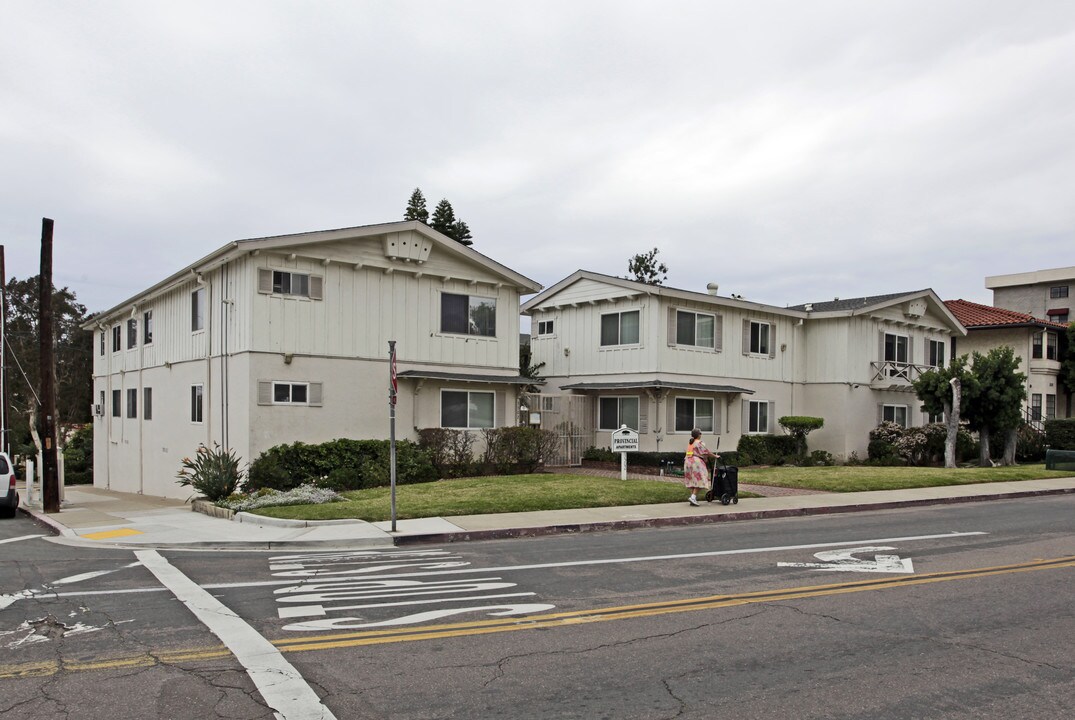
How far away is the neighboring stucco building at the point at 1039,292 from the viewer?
52.6m

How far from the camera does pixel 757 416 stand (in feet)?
100

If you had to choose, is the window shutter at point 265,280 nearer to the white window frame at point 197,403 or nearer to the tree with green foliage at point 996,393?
the white window frame at point 197,403

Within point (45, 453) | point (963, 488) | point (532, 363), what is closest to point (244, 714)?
point (45, 453)

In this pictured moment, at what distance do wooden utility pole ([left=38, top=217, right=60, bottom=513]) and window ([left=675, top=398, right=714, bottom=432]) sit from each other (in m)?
18.1

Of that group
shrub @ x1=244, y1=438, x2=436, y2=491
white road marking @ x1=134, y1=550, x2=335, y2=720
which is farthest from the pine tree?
white road marking @ x1=134, y1=550, x2=335, y2=720

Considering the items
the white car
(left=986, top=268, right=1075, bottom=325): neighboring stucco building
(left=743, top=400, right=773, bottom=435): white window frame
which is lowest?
the white car

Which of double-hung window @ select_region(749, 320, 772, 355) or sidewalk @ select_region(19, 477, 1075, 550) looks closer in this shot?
sidewalk @ select_region(19, 477, 1075, 550)

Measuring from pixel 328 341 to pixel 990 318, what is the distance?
3364 centimetres

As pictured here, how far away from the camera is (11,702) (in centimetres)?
533

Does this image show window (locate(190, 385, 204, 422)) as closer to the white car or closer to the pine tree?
the white car

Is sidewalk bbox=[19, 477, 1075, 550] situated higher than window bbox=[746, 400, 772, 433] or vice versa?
window bbox=[746, 400, 772, 433]

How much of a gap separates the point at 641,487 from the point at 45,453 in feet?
44.4

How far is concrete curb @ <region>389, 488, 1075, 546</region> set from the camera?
13070mm

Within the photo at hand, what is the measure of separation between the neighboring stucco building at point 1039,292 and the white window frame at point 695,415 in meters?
34.5
